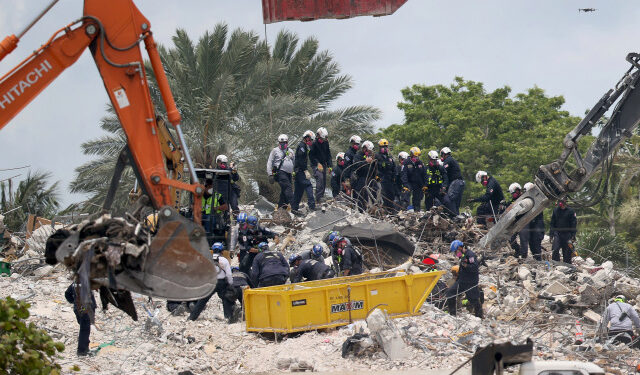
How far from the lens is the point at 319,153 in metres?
22.1

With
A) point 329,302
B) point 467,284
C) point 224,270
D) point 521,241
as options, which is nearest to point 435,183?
point 521,241

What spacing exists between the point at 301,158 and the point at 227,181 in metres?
3.35

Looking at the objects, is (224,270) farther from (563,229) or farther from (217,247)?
(563,229)

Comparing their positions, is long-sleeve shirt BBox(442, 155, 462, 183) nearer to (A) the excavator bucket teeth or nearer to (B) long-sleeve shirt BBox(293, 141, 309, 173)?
(B) long-sleeve shirt BBox(293, 141, 309, 173)

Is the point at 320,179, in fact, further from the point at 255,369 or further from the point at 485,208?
the point at 255,369

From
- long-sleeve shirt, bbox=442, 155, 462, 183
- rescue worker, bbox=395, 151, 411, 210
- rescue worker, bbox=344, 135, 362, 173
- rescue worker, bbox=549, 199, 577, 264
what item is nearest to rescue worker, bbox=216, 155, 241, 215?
rescue worker, bbox=344, 135, 362, 173

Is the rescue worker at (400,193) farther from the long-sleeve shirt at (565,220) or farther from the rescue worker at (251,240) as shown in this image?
the rescue worker at (251,240)

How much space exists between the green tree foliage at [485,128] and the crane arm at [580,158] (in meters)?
18.3

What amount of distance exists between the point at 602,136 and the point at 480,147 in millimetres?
21314

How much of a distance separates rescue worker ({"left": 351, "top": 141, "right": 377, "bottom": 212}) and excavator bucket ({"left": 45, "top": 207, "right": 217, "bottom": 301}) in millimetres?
13658

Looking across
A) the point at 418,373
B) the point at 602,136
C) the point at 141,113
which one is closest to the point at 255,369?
the point at 418,373

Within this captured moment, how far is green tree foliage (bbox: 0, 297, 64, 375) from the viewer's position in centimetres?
804

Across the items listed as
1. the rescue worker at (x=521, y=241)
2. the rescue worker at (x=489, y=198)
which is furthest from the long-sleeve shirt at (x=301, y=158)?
the rescue worker at (x=521, y=241)

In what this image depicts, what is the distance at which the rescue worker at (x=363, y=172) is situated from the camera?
22234 millimetres
